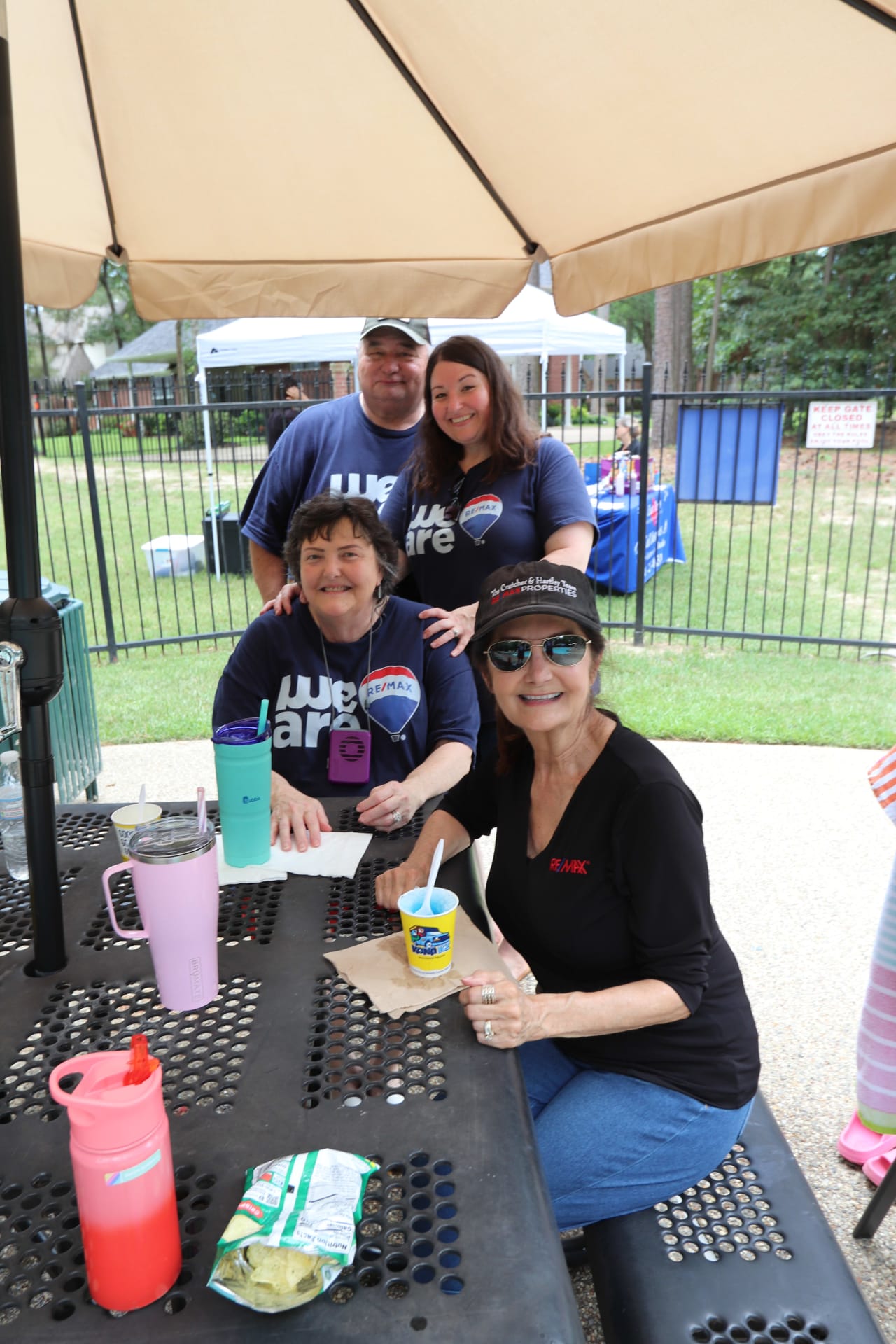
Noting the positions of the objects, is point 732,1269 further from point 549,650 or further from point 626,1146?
point 549,650

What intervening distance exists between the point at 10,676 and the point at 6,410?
1.30ft

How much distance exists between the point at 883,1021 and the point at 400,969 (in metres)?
1.33

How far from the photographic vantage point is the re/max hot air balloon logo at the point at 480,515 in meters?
3.12

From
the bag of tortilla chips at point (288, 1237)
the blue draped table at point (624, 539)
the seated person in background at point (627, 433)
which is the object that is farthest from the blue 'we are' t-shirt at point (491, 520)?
the seated person in background at point (627, 433)

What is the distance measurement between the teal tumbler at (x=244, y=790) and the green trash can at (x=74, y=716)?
2.95 m

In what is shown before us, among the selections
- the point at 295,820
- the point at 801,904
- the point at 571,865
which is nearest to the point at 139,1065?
the point at 571,865

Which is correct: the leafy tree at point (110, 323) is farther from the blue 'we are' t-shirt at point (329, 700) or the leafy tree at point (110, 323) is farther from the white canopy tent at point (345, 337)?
the blue 'we are' t-shirt at point (329, 700)

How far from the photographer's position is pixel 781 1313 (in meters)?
1.35

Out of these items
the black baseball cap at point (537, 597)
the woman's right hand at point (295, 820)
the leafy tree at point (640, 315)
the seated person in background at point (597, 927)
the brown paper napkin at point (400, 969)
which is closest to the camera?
the brown paper napkin at point (400, 969)

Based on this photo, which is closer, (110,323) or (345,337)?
(345,337)

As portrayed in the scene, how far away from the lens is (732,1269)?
1.44 m

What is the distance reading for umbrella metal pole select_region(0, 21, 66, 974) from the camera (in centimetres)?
132

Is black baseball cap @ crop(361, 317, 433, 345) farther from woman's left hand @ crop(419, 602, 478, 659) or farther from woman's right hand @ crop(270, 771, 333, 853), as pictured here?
woman's right hand @ crop(270, 771, 333, 853)

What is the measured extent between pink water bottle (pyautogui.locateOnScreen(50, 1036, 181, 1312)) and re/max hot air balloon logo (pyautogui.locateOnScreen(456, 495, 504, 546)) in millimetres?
2389
